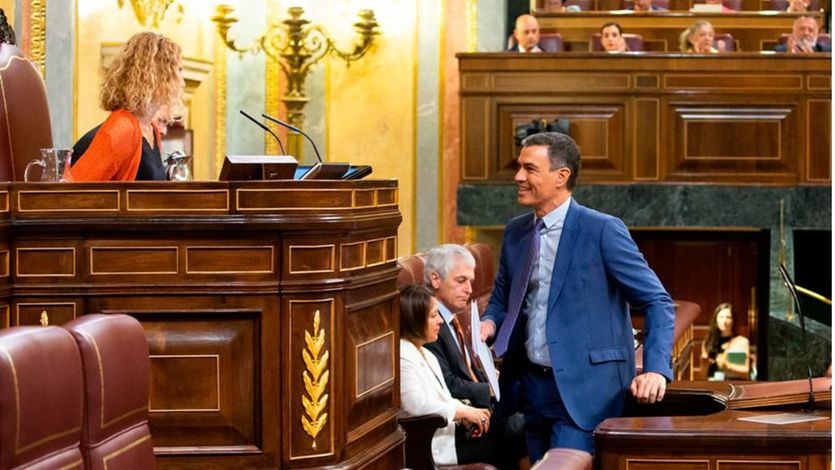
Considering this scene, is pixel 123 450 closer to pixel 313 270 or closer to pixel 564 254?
pixel 313 270

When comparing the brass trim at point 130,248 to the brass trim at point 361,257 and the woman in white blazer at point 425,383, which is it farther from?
the woman in white blazer at point 425,383

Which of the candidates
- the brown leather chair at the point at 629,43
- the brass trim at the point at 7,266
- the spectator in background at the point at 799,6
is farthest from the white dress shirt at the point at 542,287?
the spectator in background at the point at 799,6

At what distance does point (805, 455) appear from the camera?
12.3 feet

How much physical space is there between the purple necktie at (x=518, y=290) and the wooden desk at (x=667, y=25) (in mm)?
6631

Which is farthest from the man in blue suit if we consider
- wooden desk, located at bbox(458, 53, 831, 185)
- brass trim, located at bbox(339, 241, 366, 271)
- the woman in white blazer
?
wooden desk, located at bbox(458, 53, 831, 185)

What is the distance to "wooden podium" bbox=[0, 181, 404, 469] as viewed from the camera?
3.66 meters

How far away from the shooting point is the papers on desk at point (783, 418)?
3898 millimetres

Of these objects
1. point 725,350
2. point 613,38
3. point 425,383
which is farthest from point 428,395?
point 613,38

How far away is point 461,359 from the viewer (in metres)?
4.87

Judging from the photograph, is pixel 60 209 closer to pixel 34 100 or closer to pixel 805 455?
pixel 34 100

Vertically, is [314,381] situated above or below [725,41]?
below

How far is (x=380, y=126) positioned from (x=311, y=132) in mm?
497

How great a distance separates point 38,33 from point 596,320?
358cm

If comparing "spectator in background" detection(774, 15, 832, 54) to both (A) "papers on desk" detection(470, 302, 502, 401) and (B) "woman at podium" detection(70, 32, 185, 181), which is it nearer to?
(A) "papers on desk" detection(470, 302, 502, 401)
